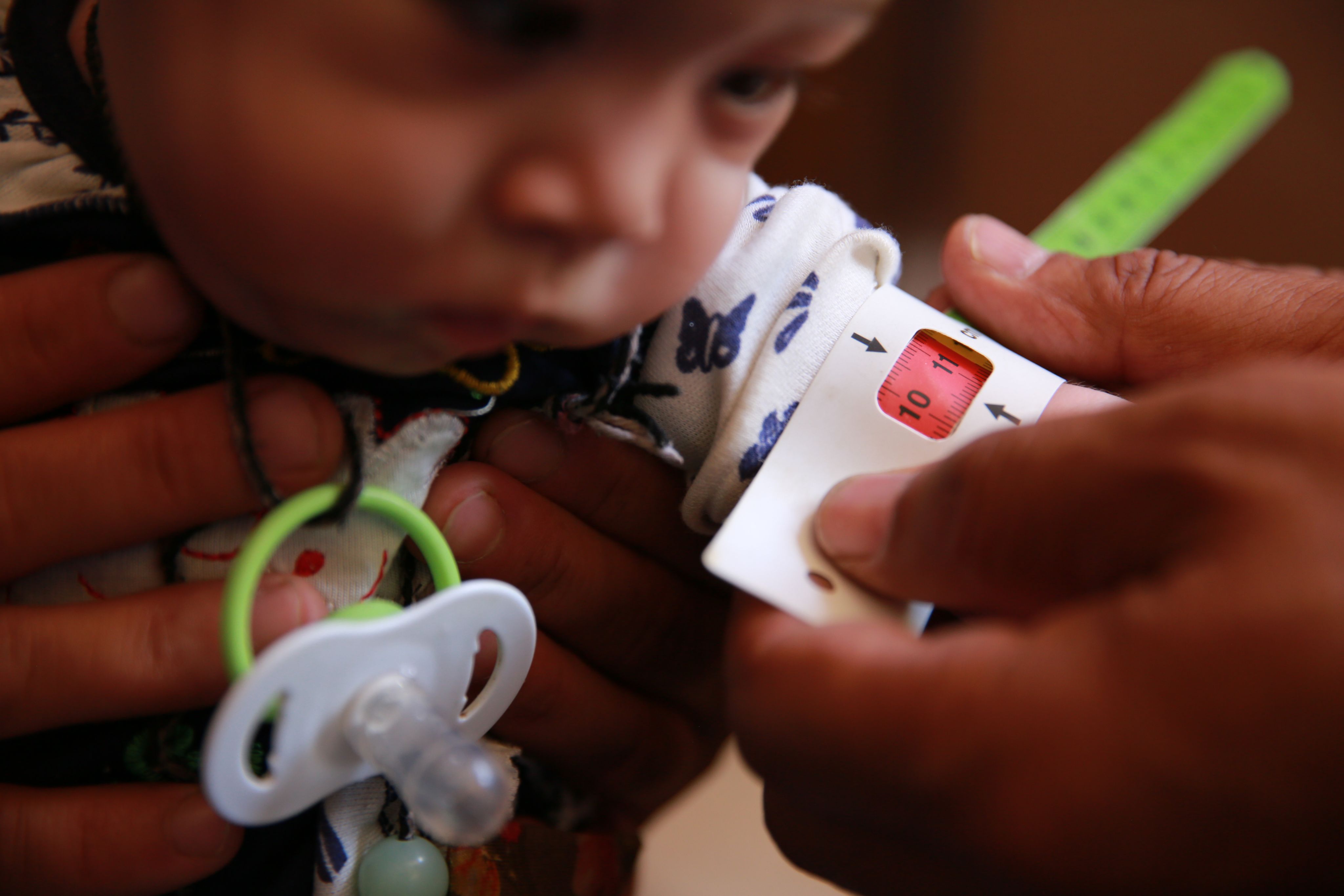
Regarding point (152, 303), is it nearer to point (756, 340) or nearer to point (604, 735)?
point (756, 340)

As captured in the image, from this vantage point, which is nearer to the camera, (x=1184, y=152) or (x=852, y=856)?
(x=852, y=856)

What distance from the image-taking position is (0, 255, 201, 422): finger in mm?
476

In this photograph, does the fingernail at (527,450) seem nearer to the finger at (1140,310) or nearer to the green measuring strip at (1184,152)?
the finger at (1140,310)

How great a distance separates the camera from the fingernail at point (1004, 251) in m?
0.71

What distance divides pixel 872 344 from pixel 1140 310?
25 centimetres

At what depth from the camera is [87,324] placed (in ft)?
1.54

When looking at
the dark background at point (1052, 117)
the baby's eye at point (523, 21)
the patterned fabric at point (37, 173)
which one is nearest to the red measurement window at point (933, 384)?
the baby's eye at point (523, 21)

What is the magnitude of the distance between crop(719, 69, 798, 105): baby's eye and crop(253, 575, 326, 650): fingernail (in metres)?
0.35

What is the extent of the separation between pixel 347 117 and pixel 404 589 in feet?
1.15

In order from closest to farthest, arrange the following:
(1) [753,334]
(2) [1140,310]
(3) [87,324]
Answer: (3) [87,324] < (1) [753,334] < (2) [1140,310]

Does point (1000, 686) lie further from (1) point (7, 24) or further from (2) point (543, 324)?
(1) point (7, 24)

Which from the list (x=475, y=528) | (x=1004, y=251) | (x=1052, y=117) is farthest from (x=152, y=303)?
(x=1052, y=117)

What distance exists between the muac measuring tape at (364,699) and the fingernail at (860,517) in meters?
0.17

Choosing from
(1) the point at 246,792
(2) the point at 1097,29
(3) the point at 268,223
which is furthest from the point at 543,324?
(2) the point at 1097,29
